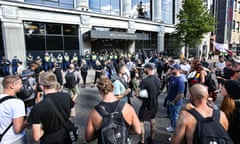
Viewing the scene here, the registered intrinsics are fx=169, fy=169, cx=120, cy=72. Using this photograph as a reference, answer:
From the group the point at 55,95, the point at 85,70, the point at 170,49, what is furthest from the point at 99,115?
the point at 170,49

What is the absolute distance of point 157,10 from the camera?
2555cm

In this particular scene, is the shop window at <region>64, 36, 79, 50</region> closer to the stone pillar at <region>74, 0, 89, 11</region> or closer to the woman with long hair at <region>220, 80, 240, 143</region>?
the stone pillar at <region>74, 0, 89, 11</region>

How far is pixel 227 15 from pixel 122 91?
41457mm

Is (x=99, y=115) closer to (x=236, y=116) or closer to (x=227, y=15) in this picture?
(x=236, y=116)

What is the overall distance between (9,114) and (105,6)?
19190mm

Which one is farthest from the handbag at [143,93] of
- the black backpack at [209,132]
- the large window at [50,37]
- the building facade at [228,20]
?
the building facade at [228,20]

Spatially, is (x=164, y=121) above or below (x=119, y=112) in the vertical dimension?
below

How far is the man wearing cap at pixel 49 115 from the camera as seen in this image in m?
2.06

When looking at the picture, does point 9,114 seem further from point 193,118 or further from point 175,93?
point 175,93

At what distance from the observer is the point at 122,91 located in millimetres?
3934

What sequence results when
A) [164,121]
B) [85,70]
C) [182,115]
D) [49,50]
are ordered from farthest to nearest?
[49,50], [85,70], [164,121], [182,115]

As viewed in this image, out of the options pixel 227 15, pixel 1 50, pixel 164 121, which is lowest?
pixel 164 121

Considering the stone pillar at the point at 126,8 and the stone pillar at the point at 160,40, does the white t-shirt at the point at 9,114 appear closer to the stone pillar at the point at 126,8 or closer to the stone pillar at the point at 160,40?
the stone pillar at the point at 126,8

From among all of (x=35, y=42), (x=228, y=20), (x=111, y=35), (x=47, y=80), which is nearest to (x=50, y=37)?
(x=35, y=42)
